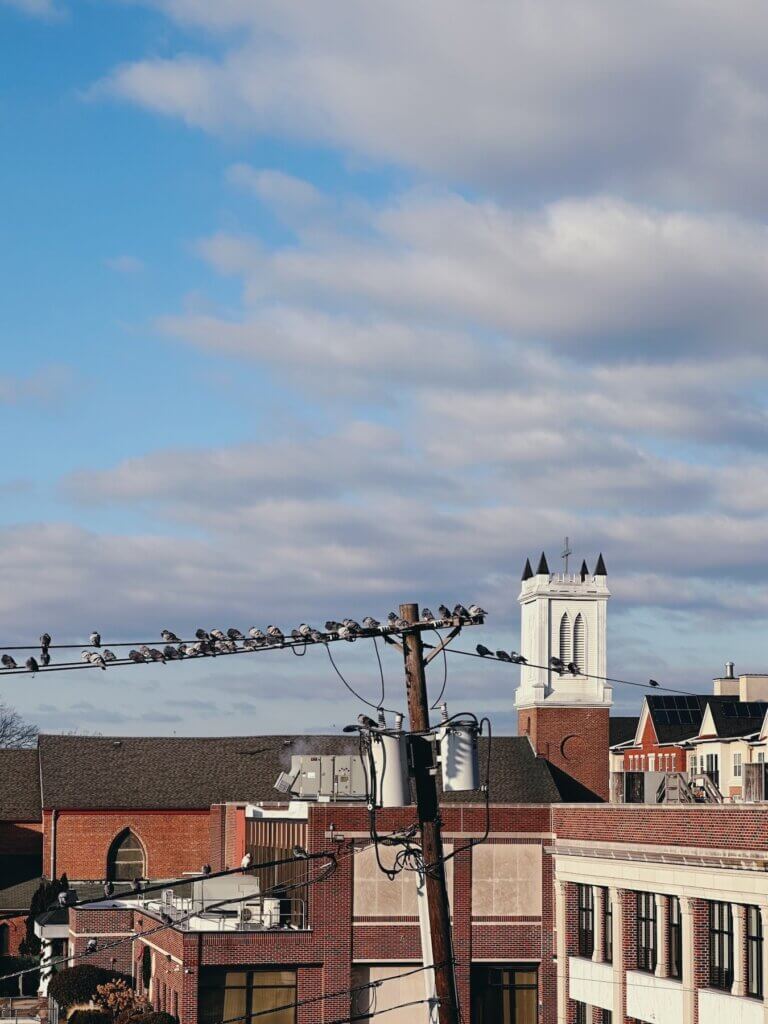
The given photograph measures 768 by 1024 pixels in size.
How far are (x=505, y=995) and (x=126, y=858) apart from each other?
130ft

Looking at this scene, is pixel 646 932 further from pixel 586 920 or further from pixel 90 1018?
pixel 90 1018

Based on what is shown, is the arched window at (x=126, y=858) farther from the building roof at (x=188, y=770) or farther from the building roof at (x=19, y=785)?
the building roof at (x=19, y=785)

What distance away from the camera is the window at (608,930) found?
44.8m

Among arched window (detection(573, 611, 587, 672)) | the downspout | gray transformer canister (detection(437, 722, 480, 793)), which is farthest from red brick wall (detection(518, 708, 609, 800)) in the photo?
gray transformer canister (detection(437, 722, 480, 793))

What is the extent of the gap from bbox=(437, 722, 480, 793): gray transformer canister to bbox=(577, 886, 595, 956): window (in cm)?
→ 2502

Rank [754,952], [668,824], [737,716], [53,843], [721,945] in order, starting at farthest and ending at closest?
[737,716] → [53,843] → [668,824] → [721,945] → [754,952]

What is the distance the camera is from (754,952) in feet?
117

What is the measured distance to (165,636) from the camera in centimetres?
2495

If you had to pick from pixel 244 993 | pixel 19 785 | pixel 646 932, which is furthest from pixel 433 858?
pixel 19 785

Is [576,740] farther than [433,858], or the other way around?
[576,740]

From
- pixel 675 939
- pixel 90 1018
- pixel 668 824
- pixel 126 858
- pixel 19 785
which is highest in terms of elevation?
pixel 668 824

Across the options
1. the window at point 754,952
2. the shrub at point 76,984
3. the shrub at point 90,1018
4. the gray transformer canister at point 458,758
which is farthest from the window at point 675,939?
the shrub at point 76,984

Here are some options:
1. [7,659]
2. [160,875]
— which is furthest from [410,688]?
[160,875]

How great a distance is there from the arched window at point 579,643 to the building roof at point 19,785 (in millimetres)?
39654
